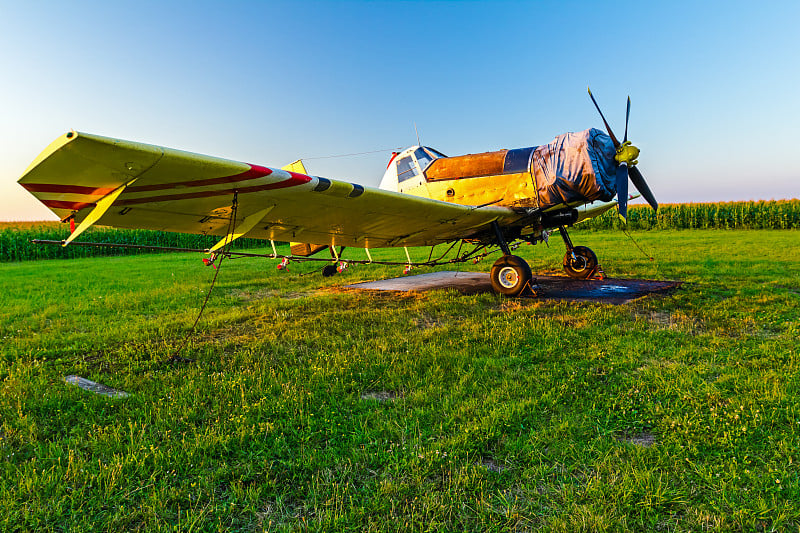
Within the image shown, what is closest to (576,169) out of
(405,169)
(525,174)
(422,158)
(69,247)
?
(525,174)

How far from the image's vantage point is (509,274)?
6.69m

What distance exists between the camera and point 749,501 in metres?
1.67

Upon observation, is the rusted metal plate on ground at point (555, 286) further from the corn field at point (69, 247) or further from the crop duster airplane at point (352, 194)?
the corn field at point (69, 247)

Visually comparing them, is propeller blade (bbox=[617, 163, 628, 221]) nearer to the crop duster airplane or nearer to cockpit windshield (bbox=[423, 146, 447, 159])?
the crop duster airplane

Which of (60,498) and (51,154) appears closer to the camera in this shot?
(60,498)

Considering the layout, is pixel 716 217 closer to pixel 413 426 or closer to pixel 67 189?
pixel 413 426

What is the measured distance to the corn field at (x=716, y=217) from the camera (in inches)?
1087

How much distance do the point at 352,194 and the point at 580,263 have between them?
21.4 feet

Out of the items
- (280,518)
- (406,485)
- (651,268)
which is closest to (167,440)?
(280,518)

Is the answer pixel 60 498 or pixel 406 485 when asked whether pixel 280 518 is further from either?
pixel 60 498

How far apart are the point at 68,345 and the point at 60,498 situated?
3411 millimetres

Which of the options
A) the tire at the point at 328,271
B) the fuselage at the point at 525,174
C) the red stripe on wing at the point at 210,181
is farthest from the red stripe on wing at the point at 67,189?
the tire at the point at 328,271

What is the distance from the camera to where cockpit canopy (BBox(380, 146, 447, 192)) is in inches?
299

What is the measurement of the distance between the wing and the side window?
5.85 ft
